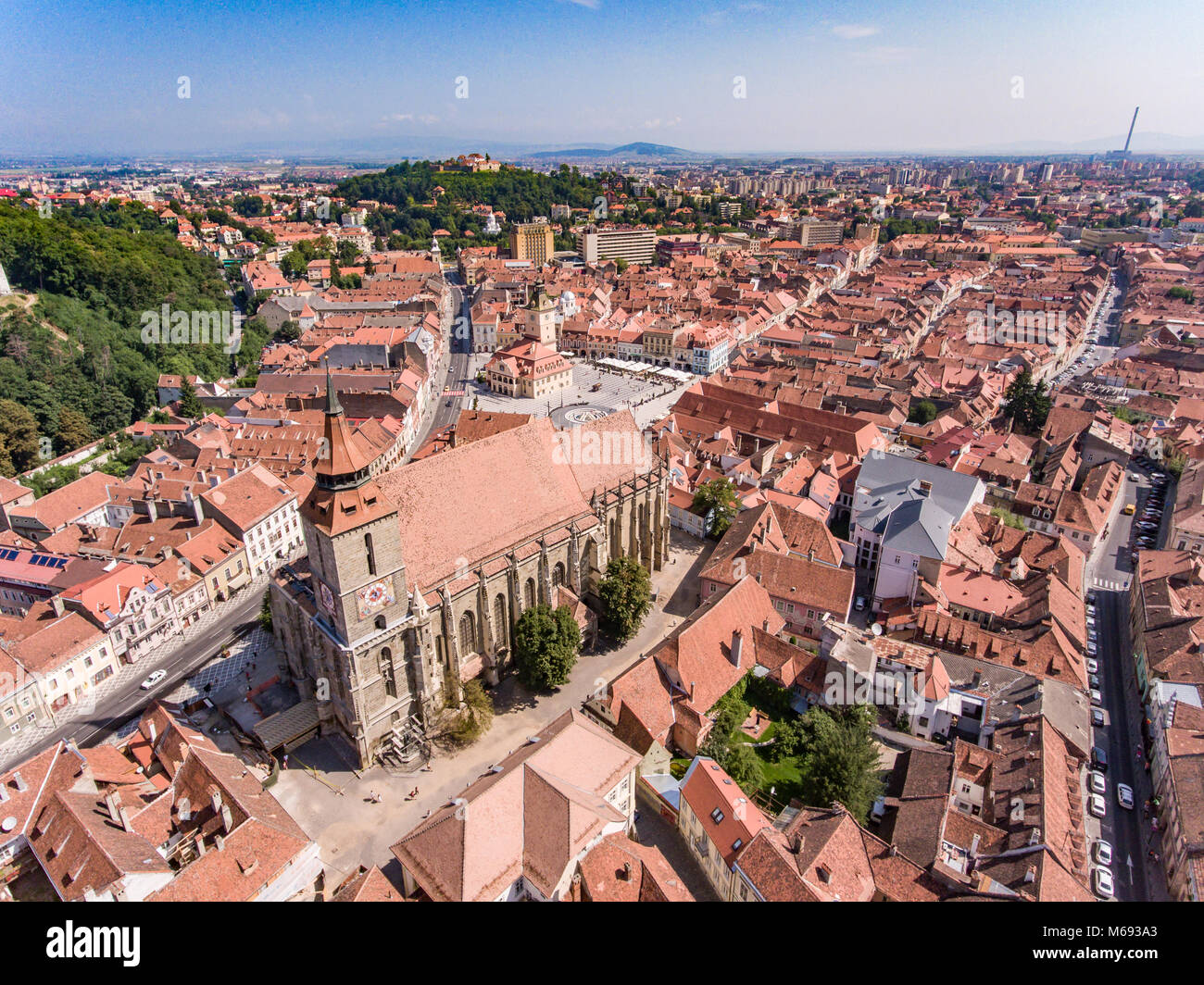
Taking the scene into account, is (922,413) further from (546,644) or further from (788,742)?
(546,644)

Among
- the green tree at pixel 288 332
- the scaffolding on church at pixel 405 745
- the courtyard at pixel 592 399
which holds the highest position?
the green tree at pixel 288 332

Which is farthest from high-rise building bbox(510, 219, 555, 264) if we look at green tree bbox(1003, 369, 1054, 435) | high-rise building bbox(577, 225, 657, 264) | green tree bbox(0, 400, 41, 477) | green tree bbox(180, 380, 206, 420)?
green tree bbox(1003, 369, 1054, 435)

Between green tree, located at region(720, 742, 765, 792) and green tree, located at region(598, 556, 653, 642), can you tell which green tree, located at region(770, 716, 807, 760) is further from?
green tree, located at region(598, 556, 653, 642)

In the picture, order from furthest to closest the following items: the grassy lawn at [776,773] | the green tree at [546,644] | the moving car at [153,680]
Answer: the moving car at [153,680] < the green tree at [546,644] < the grassy lawn at [776,773]

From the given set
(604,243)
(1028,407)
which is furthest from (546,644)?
(604,243)

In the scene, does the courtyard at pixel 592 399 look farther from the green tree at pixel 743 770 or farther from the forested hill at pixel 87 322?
the green tree at pixel 743 770

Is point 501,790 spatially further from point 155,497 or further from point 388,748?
point 155,497

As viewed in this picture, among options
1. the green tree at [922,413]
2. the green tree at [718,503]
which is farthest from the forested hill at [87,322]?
the green tree at [922,413]
